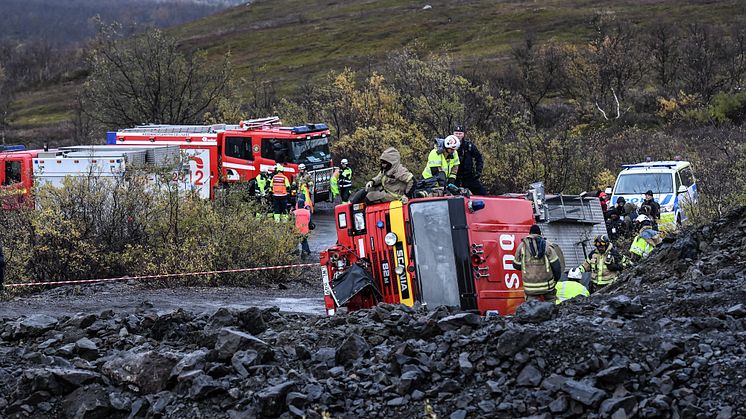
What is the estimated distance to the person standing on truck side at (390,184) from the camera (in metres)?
12.7

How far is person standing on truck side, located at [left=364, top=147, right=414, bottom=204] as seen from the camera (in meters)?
12.7

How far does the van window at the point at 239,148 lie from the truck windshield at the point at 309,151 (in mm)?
1378

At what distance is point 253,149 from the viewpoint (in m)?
31.4

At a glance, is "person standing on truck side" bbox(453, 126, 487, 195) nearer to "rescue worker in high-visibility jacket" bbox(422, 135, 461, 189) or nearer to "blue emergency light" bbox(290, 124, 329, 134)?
"rescue worker in high-visibility jacket" bbox(422, 135, 461, 189)

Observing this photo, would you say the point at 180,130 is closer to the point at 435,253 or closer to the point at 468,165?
Result: the point at 468,165

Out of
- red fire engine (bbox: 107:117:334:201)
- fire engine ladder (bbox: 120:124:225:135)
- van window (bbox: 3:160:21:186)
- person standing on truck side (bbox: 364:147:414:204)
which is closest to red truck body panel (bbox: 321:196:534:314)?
person standing on truck side (bbox: 364:147:414:204)

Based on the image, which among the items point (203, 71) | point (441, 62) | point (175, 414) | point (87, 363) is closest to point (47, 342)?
point (87, 363)

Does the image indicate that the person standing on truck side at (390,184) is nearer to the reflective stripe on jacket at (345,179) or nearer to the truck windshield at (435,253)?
the truck windshield at (435,253)

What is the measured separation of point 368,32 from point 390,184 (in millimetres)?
90450

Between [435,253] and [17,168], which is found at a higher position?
[17,168]

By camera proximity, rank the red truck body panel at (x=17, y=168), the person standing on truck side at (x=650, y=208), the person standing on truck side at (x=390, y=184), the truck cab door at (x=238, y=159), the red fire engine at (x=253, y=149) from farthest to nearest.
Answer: the truck cab door at (x=238, y=159) < the red fire engine at (x=253, y=149) < the red truck body panel at (x=17, y=168) < the person standing on truck side at (x=650, y=208) < the person standing on truck side at (x=390, y=184)

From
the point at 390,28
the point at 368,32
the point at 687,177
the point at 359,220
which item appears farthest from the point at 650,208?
the point at 390,28

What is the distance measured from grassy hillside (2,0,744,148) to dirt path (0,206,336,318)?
162 feet

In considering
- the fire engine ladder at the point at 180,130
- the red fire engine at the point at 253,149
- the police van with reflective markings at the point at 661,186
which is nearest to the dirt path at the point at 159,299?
the police van with reflective markings at the point at 661,186
